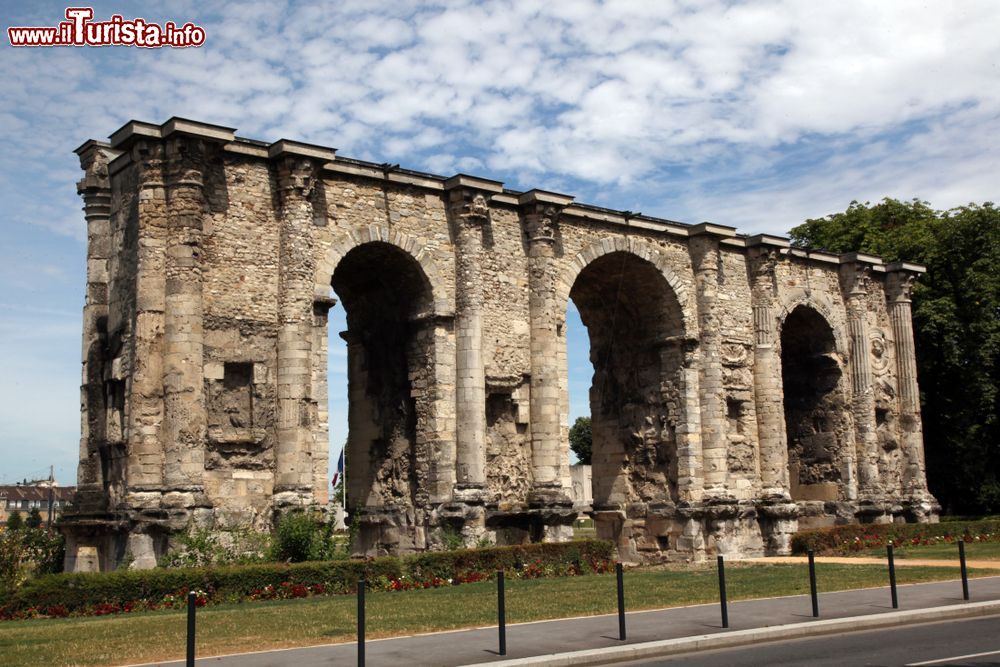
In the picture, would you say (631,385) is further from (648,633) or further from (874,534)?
(648,633)

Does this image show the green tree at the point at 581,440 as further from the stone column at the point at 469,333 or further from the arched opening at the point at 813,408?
the stone column at the point at 469,333

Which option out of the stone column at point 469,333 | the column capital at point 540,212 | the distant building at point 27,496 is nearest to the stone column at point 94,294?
the stone column at point 469,333

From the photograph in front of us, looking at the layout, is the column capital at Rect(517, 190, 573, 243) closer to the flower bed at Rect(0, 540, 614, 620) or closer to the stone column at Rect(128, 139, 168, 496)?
the flower bed at Rect(0, 540, 614, 620)

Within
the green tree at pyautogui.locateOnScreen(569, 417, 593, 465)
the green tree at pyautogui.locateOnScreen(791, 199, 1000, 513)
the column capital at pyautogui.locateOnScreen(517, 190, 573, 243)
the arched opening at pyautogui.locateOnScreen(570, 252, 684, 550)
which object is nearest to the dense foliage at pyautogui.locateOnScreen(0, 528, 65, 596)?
the column capital at pyautogui.locateOnScreen(517, 190, 573, 243)

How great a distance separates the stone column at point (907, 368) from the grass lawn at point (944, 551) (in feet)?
19.6

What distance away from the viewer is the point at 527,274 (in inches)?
956

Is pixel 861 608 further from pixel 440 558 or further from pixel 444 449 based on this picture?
pixel 444 449

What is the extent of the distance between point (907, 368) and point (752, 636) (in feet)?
80.4

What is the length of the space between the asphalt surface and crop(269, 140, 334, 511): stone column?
27.7ft

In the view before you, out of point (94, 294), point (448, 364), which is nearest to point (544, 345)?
point (448, 364)

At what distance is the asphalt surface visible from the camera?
10.1 meters

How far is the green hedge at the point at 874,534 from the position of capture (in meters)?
26.1

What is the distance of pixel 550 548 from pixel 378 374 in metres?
6.16

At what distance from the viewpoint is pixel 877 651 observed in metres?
10.2
